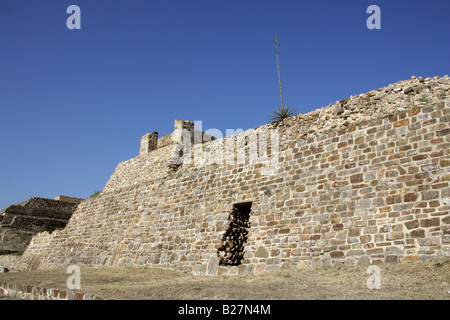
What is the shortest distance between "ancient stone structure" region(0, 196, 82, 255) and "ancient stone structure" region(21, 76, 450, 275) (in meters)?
7.48

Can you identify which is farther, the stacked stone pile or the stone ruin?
the stone ruin

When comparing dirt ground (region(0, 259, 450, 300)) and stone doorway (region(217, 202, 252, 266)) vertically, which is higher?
stone doorway (region(217, 202, 252, 266))

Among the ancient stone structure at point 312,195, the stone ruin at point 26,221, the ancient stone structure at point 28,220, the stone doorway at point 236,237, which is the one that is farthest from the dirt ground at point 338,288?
the ancient stone structure at point 28,220

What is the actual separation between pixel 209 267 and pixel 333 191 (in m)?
4.13

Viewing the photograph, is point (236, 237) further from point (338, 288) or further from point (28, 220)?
point (28, 220)

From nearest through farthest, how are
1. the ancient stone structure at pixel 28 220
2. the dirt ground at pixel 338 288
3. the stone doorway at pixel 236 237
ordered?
the dirt ground at pixel 338 288 < the stone doorway at pixel 236 237 < the ancient stone structure at pixel 28 220

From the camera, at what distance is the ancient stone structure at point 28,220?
20797 millimetres

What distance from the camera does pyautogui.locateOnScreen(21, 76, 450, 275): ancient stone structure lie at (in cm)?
834

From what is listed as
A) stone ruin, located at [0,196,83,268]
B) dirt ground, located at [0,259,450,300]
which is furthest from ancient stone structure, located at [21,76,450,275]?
stone ruin, located at [0,196,83,268]

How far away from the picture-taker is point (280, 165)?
37.1ft

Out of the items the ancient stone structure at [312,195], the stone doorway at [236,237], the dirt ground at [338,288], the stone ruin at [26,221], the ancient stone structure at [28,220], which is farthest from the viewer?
the ancient stone structure at [28,220]

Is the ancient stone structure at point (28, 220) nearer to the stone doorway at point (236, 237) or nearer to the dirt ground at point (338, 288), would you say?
the stone doorway at point (236, 237)

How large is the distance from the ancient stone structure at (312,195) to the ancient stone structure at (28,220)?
294 inches

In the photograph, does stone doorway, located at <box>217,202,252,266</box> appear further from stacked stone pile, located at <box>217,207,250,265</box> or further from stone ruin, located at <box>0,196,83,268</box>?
stone ruin, located at <box>0,196,83,268</box>
